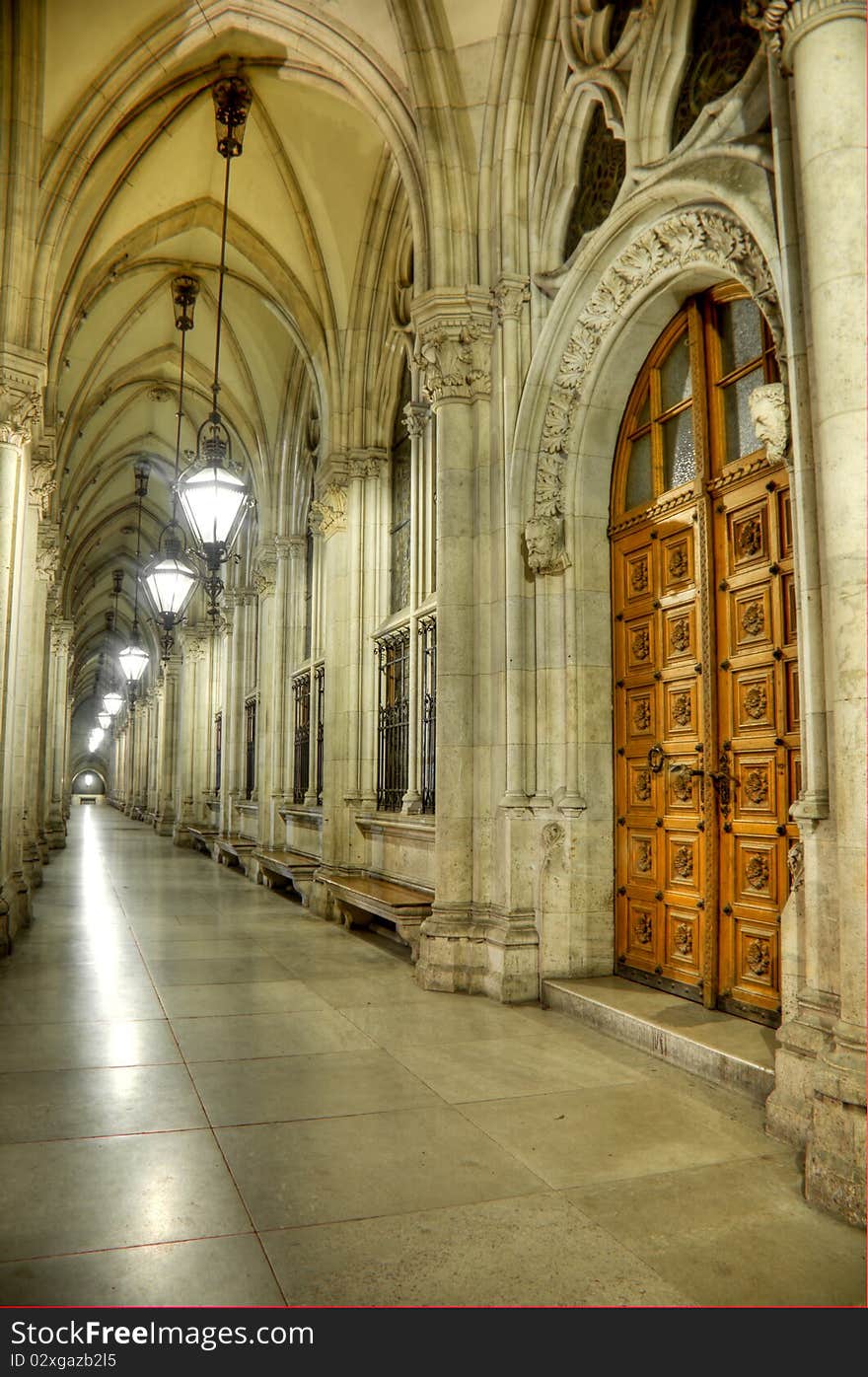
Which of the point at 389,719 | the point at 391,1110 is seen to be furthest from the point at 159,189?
the point at 391,1110

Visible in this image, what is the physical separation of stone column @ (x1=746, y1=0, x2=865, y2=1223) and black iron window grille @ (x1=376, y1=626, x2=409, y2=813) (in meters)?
5.84

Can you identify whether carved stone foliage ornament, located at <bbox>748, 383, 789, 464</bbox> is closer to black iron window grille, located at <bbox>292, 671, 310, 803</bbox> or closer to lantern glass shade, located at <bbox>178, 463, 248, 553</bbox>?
lantern glass shade, located at <bbox>178, 463, 248, 553</bbox>

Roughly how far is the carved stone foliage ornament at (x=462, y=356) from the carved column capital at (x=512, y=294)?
21 centimetres

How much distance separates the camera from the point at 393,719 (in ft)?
31.1

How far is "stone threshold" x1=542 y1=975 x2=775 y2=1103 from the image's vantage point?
409 cm

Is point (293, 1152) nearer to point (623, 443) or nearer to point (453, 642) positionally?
point (453, 642)

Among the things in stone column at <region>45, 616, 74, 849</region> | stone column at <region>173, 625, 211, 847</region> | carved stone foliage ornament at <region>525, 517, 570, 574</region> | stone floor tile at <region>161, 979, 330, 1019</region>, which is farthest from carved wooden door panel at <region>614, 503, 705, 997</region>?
stone column at <region>45, 616, 74, 849</region>

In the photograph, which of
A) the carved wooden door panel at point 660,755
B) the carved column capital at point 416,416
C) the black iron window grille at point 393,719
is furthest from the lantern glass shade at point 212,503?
the carved wooden door panel at point 660,755

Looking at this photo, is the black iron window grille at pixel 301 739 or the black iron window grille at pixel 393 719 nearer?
the black iron window grille at pixel 393 719

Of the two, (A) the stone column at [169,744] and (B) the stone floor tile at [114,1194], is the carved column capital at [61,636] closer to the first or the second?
(A) the stone column at [169,744]

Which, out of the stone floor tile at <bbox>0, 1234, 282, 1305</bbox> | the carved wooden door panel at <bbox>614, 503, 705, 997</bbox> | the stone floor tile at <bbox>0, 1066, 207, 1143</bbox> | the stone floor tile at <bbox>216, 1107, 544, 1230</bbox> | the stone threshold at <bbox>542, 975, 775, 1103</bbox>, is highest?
the carved wooden door panel at <bbox>614, 503, 705, 997</bbox>

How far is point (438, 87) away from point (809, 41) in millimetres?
3965

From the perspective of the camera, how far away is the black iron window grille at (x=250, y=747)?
654 inches

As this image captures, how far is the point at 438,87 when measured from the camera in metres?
6.82
